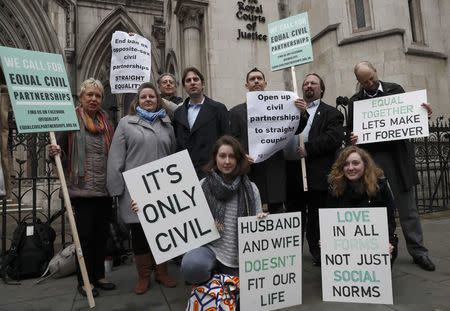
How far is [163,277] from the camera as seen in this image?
4.05 meters

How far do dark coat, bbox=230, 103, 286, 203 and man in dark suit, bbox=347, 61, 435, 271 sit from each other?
1.01 m

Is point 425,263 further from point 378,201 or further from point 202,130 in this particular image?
point 202,130

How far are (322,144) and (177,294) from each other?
222cm

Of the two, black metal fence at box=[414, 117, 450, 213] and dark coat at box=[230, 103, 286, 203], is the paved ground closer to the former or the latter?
dark coat at box=[230, 103, 286, 203]

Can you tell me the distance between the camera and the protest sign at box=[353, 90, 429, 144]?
13.5ft

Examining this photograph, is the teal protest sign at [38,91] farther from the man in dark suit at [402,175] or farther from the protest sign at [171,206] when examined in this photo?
the man in dark suit at [402,175]

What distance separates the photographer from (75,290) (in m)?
4.15

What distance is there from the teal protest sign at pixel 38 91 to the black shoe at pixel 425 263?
4003 mm

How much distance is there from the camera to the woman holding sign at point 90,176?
→ 3811 millimetres

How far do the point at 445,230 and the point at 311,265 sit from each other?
3.25m

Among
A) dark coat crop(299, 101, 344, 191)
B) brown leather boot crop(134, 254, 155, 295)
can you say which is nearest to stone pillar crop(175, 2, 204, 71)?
dark coat crop(299, 101, 344, 191)

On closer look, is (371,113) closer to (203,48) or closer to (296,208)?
(296,208)

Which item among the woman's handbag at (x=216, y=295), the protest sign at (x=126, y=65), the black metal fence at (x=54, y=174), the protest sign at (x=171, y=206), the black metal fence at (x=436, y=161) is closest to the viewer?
the woman's handbag at (x=216, y=295)

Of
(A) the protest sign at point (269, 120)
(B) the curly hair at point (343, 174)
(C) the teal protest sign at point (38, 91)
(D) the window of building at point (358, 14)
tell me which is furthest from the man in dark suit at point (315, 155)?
(D) the window of building at point (358, 14)
